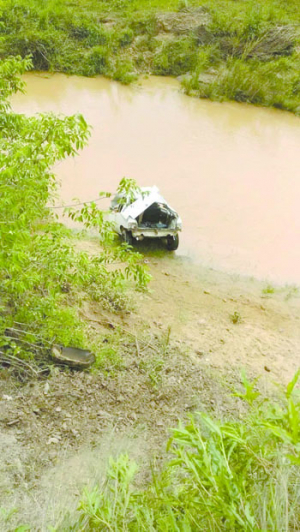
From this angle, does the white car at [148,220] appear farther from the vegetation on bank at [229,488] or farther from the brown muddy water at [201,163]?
the vegetation on bank at [229,488]

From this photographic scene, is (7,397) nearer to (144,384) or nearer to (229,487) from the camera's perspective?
(144,384)

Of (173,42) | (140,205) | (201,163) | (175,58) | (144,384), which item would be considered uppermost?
(173,42)

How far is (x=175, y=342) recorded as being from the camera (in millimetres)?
6164

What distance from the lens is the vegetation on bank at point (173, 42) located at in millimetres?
15797

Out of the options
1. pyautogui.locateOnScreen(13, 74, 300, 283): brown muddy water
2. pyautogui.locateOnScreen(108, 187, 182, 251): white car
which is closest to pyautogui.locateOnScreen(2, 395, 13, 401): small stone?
pyautogui.locateOnScreen(108, 187, 182, 251): white car

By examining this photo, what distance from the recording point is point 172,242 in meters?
8.60

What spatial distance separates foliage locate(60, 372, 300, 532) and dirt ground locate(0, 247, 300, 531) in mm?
512

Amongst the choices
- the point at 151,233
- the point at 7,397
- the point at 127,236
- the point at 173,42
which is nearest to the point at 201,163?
the point at 151,233

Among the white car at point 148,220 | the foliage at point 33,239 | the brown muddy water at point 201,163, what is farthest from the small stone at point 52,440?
the brown muddy water at point 201,163

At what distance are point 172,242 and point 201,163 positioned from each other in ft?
11.8

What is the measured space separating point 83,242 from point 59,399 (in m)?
4.54

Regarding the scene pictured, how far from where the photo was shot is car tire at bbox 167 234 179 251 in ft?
27.9

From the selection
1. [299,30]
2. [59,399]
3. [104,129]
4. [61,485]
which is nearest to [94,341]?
[59,399]

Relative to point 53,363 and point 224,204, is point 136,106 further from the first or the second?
point 53,363
